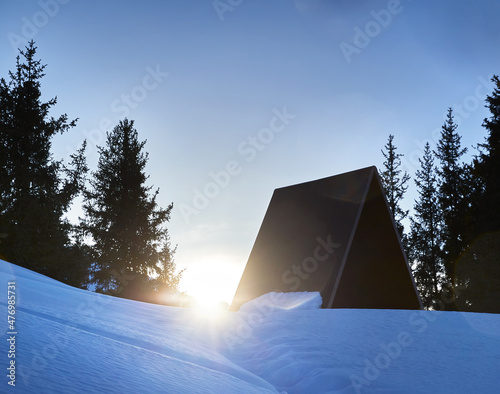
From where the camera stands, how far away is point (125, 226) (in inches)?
1134

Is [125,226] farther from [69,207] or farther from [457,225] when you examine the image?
[457,225]

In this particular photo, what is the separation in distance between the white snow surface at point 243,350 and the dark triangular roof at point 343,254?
3.38m

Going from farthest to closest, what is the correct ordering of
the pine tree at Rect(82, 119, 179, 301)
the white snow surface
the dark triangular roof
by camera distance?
1. the pine tree at Rect(82, 119, 179, 301)
2. the dark triangular roof
3. the white snow surface

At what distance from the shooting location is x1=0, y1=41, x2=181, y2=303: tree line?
20.2 metres

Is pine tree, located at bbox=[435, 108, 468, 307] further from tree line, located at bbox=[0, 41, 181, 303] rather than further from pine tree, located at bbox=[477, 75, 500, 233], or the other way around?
tree line, located at bbox=[0, 41, 181, 303]

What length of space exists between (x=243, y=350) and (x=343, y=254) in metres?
5.81

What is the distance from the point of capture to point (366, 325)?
724 centimetres

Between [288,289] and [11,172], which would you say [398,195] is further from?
[11,172]

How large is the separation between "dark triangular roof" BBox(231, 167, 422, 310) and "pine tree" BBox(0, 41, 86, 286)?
11053 millimetres
